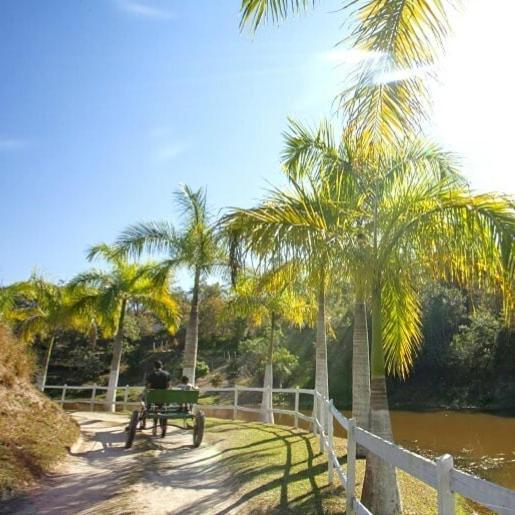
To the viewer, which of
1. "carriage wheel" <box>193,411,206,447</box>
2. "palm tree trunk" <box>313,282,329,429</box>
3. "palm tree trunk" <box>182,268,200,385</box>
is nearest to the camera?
"carriage wheel" <box>193,411,206,447</box>

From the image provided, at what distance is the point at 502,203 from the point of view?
19.0 ft

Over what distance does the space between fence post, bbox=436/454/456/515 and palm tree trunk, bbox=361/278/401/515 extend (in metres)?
3.03

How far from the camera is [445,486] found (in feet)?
10.2

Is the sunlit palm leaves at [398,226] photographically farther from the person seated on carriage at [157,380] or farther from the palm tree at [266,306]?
the palm tree at [266,306]

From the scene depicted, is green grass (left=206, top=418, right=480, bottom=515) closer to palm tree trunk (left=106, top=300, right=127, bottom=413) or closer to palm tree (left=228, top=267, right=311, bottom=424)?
palm tree (left=228, top=267, right=311, bottom=424)

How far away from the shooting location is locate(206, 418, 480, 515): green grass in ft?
21.6

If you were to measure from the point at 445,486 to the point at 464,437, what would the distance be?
19.2m

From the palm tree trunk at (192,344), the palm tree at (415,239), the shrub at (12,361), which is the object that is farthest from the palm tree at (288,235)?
the palm tree trunk at (192,344)

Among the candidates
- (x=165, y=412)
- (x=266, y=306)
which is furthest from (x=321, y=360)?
(x=266, y=306)

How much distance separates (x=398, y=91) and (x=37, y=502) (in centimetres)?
688

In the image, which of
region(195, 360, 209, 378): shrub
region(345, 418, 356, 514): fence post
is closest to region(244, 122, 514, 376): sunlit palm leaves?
region(345, 418, 356, 514): fence post

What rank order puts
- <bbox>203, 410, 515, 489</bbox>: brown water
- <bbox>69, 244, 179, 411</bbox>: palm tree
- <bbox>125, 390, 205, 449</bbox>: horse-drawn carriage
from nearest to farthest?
1. <bbox>125, 390, 205, 449</bbox>: horse-drawn carriage
2. <bbox>203, 410, 515, 489</bbox>: brown water
3. <bbox>69, 244, 179, 411</bbox>: palm tree

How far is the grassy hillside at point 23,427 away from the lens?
23.0ft

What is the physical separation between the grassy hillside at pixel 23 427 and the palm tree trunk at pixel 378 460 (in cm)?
465
